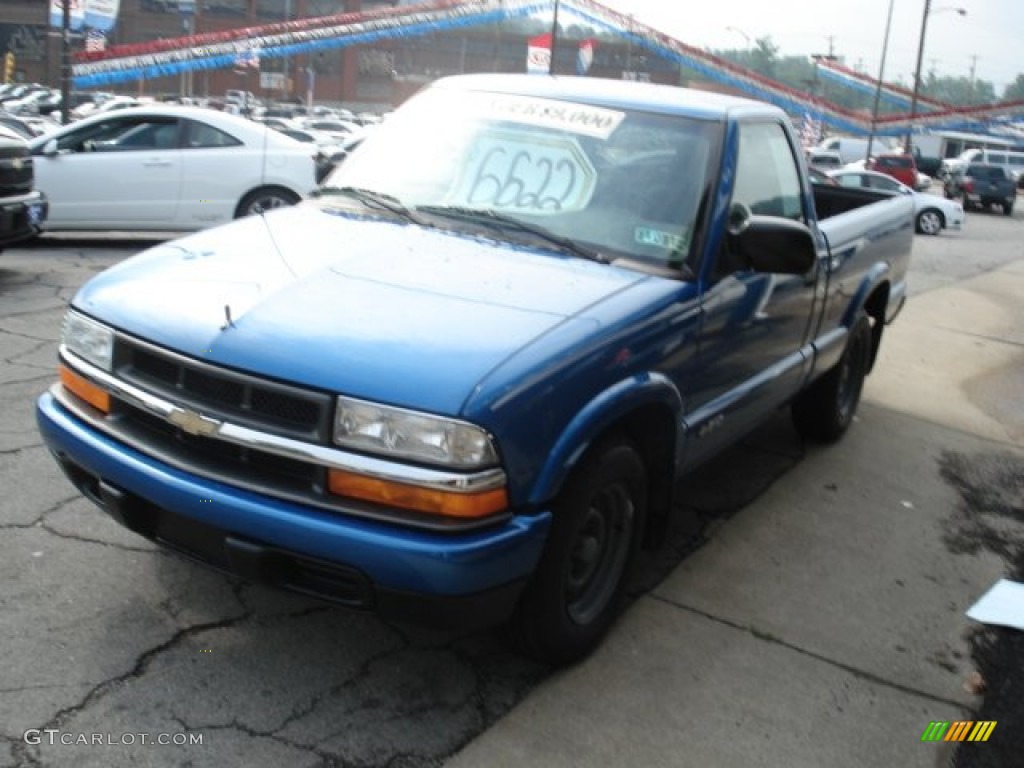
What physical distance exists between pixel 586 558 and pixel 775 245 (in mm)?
1317

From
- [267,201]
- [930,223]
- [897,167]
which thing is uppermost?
[897,167]

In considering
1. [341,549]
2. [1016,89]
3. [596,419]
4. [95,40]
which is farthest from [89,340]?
[1016,89]

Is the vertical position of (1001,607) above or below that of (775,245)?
below

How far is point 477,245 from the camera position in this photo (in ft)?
11.9

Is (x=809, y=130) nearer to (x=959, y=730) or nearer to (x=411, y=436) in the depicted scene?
(x=959, y=730)

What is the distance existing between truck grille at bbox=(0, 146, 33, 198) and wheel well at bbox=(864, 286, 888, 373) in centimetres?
651

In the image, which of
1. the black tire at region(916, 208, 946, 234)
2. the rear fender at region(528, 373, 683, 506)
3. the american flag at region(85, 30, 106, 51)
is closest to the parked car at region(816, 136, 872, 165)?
the black tire at region(916, 208, 946, 234)

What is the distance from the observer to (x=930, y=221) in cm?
2455

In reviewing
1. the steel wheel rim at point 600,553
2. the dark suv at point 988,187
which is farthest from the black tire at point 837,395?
the dark suv at point 988,187

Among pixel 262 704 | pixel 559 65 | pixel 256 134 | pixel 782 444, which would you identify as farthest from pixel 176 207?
pixel 559 65

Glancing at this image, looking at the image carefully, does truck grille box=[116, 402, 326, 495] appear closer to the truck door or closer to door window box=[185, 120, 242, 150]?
the truck door

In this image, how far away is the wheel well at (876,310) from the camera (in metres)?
6.36

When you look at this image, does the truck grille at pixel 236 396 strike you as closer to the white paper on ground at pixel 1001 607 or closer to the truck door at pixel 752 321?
the truck door at pixel 752 321

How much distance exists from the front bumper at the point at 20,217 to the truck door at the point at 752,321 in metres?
6.20
